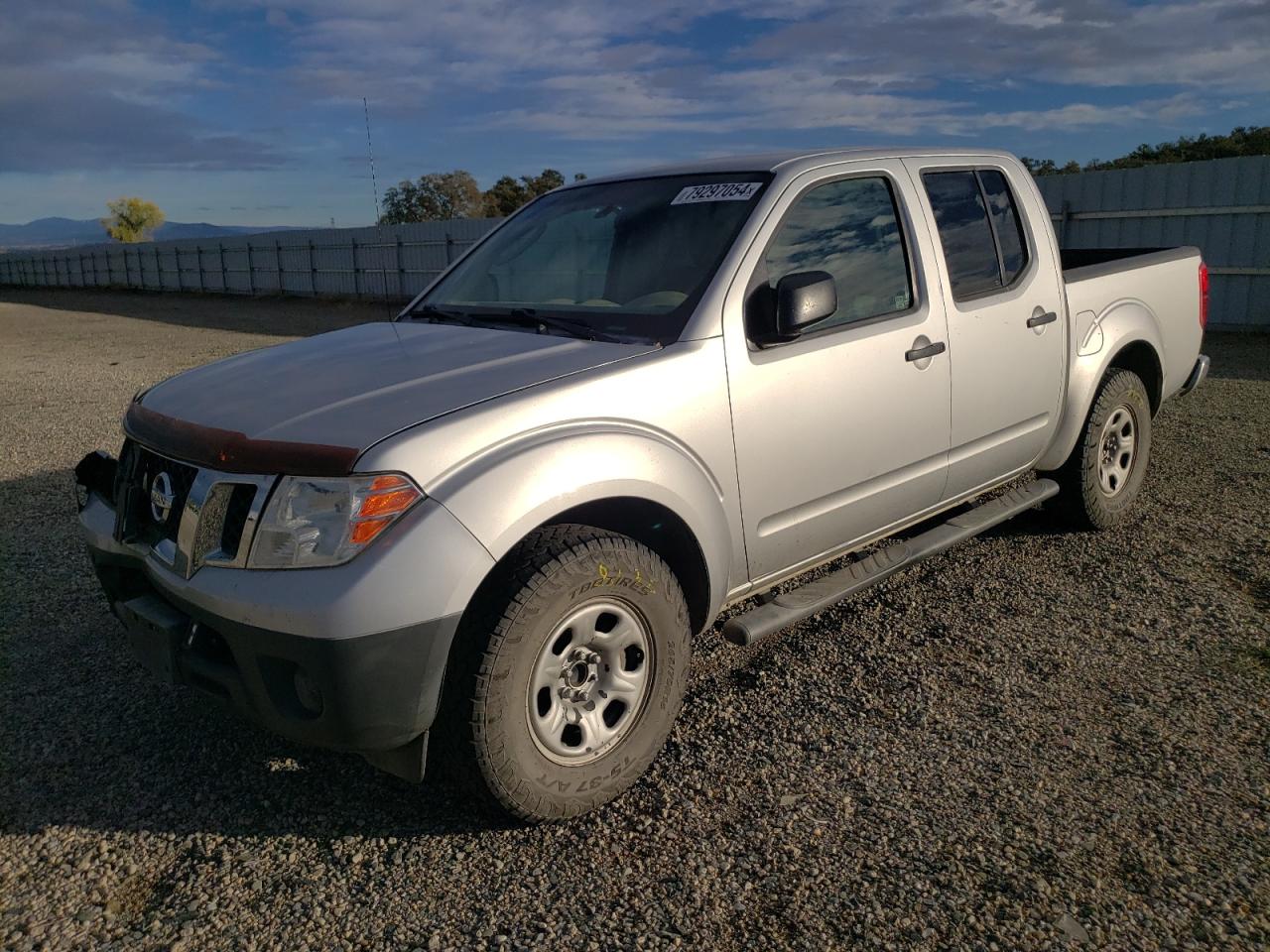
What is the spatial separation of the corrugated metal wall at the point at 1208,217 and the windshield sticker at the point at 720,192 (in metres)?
10.8

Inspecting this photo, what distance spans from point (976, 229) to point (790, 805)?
263 cm

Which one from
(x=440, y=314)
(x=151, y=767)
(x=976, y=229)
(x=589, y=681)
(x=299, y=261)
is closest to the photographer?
(x=589, y=681)

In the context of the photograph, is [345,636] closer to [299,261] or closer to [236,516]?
[236,516]

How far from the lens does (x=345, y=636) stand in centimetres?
227

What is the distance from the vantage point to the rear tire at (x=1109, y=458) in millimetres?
4773

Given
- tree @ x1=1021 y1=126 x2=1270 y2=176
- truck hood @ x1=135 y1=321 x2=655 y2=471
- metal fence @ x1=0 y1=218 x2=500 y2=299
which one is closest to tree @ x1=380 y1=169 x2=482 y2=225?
metal fence @ x1=0 y1=218 x2=500 y2=299

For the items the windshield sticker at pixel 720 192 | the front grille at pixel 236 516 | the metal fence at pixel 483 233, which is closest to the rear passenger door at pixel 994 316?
the windshield sticker at pixel 720 192

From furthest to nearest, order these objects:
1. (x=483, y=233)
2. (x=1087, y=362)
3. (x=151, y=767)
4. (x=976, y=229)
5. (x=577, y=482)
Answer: (x=483, y=233) < (x=1087, y=362) < (x=976, y=229) < (x=151, y=767) < (x=577, y=482)

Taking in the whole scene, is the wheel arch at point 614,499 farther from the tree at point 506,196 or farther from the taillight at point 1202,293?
the tree at point 506,196

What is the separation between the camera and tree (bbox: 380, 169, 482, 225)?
221 feet

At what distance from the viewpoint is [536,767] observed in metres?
2.63

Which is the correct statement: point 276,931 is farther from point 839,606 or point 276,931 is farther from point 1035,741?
point 839,606

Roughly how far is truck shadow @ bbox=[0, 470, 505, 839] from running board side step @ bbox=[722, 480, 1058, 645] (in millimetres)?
988

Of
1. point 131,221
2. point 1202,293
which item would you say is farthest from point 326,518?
point 131,221
